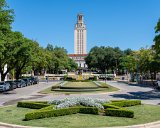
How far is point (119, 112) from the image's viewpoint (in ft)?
59.6

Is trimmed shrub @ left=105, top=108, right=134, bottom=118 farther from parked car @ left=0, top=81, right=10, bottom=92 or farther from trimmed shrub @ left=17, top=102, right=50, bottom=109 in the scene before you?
parked car @ left=0, top=81, right=10, bottom=92

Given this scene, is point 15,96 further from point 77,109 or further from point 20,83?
point 20,83

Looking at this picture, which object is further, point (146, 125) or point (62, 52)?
point (62, 52)

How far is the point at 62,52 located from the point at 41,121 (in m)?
131

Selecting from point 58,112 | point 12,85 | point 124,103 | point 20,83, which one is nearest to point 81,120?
point 58,112

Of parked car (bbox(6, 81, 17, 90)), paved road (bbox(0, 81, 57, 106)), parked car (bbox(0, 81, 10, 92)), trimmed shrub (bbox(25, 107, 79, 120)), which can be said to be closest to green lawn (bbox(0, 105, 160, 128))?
trimmed shrub (bbox(25, 107, 79, 120))

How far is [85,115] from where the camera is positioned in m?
18.8

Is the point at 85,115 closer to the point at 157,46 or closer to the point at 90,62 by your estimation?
the point at 157,46

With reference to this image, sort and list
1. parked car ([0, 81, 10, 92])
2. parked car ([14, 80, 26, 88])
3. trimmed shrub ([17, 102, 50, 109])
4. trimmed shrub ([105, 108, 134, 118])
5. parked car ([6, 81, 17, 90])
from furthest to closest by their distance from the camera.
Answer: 1. parked car ([14, 80, 26, 88])
2. parked car ([6, 81, 17, 90])
3. parked car ([0, 81, 10, 92])
4. trimmed shrub ([17, 102, 50, 109])
5. trimmed shrub ([105, 108, 134, 118])

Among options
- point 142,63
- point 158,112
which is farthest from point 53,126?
point 142,63

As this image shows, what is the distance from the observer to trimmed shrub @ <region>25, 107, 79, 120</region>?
675 inches

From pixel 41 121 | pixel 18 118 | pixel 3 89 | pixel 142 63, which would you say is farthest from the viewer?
pixel 142 63

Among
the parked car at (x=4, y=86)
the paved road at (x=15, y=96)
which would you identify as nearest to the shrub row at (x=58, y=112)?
the paved road at (x=15, y=96)

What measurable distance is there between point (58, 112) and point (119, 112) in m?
3.19
